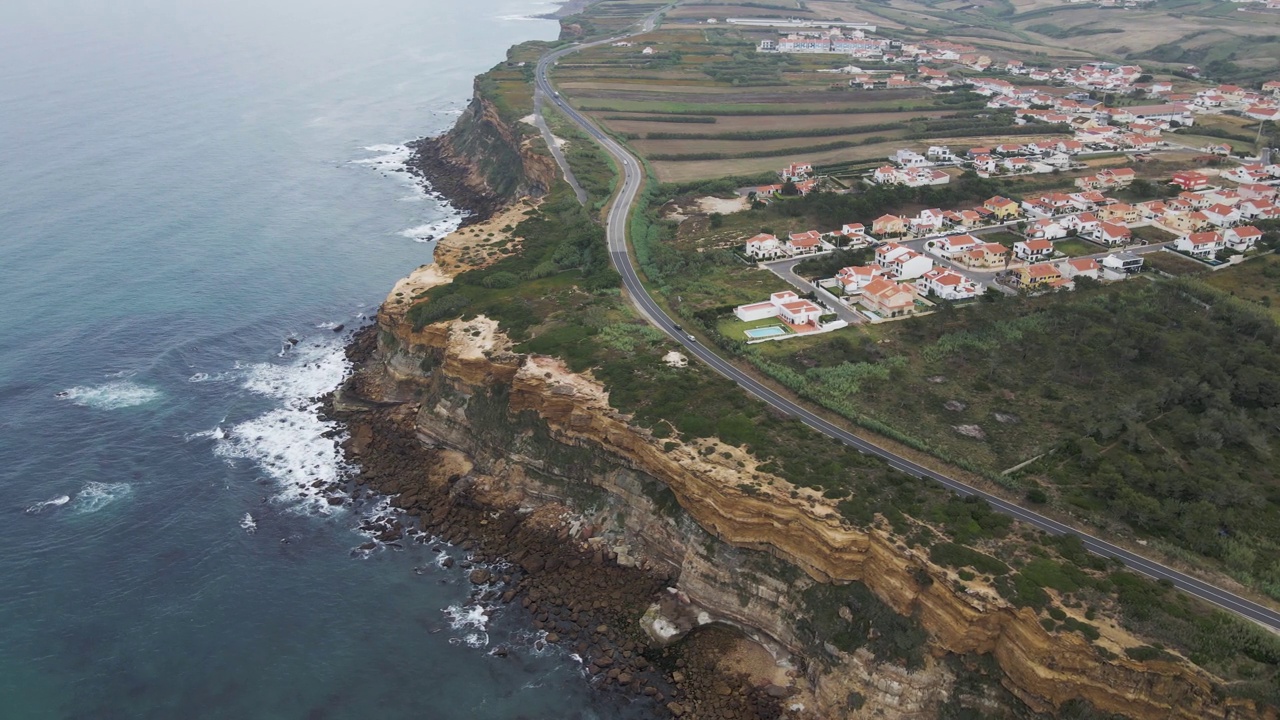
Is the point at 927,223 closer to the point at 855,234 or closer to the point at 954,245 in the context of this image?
the point at 954,245

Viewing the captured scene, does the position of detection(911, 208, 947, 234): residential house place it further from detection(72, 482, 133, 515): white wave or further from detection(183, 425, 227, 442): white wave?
detection(72, 482, 133, 515): white wave

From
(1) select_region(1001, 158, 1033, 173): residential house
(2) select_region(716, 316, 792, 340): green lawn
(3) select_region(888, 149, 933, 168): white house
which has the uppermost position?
(3) select_region(888, 149, 933, 168): white house

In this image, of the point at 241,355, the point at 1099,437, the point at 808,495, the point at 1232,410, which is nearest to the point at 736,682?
the point at 808,495

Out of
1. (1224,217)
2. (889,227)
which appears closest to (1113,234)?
(1224,217)

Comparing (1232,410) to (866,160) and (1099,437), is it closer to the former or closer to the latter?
(1099,437)

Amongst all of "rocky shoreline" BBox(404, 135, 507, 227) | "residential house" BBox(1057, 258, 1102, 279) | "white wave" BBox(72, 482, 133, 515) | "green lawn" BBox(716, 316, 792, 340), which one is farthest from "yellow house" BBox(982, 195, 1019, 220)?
"white wave" BBox(72, 482, 133, 515)

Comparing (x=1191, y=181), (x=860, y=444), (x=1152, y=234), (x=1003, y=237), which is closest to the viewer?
(x=860, y=444)
